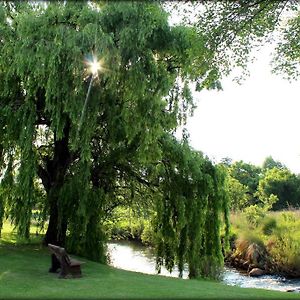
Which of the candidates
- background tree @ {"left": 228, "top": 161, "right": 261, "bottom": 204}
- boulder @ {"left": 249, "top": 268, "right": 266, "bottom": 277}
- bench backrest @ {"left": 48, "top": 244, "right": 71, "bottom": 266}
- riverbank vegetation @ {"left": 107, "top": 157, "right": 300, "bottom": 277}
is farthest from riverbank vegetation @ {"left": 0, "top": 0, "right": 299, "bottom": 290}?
background tree @ {"left": 228, "top": 161, "right": 261, "bottom": 204}

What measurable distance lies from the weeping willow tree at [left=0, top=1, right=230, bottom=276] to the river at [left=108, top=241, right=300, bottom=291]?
330 centimetres

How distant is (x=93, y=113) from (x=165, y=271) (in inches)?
363

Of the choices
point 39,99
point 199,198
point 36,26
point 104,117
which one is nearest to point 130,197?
point 199,198

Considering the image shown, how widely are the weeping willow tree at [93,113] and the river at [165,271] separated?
3304 millimetres

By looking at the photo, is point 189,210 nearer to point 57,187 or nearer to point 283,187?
point 57,187

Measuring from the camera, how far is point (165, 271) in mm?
18250

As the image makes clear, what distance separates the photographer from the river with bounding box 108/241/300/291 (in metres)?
17.4

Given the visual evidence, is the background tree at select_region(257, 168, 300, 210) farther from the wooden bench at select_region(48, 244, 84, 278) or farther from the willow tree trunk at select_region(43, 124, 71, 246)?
the wooden bench at select_region(48, 244, 84, 278)

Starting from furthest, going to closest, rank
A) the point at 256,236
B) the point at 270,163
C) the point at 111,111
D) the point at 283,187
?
the point at 270,163
the point at 283,187
the point at 256,236
the point at 111,111

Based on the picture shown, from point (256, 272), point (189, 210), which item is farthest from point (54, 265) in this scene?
point (256, 272)

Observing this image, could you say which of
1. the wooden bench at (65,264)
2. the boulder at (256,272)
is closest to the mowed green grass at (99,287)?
the wooden bench at (65,264)

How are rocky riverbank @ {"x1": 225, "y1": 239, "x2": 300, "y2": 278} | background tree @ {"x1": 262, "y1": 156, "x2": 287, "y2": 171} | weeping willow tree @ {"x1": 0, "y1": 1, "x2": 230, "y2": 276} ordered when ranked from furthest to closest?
background tree @ {"x1": 262, "y1": 156, "x2": 287, "y2": 171}, rocky riverbank @ {"x1": 225, "y1": 239, "x2": 300, "y2": 278}, weeping willow tree @ {"x1": 0, "y1": 1, "x2": 230, "y2": 276}

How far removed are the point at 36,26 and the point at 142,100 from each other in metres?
3.27

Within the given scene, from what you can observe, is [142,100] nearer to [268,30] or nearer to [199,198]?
[268,30]
